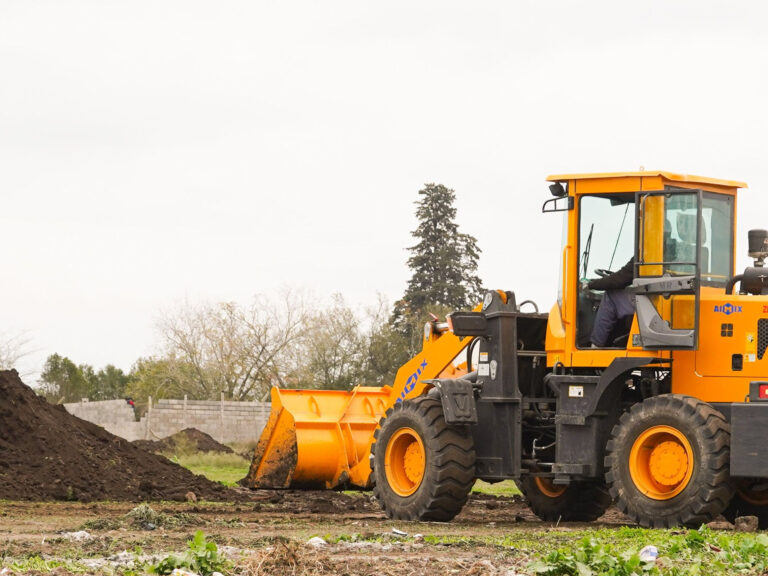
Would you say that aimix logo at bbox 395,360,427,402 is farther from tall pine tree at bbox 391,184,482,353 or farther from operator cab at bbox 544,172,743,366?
tall pine tree at bbox 391,184,482,353

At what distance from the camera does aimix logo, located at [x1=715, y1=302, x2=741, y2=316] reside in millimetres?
13172

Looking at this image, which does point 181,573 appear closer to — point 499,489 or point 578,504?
point 578,504

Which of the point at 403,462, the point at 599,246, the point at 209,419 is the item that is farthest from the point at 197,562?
the point at 209,419

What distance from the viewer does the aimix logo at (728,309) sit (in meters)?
13.2

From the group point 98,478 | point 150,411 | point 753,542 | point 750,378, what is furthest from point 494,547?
point 150,411

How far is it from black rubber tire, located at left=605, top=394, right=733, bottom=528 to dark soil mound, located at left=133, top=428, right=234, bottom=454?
23200 mm

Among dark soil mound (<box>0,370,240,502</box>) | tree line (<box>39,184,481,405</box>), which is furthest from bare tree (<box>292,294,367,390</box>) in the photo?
dark soil mound (<box>0,370,240,502</box>)

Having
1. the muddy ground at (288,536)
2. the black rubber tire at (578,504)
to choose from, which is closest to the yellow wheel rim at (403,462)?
the muddy ground at (288,536)

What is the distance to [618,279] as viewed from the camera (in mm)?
13922

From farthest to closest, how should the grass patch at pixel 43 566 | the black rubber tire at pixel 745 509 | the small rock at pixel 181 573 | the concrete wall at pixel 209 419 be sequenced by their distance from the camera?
the concrete wall at pixel 209 419 → the black rubber tire at pixel 745 509 → the grass patch at pixel 43 566 → the small rock at pixel 181 573

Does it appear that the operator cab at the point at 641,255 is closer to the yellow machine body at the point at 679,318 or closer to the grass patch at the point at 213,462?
the yellow machine body at the point at 679,318

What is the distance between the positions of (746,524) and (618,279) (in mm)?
2728

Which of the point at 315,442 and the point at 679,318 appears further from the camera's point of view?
the point at 315,442

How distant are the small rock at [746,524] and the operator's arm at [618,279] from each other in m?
2.57
